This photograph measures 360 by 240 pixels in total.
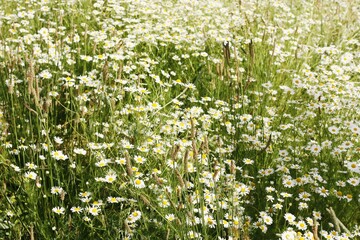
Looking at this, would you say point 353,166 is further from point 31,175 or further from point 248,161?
point 31,175

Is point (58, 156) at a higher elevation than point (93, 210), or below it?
higher

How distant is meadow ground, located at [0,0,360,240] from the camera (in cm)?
226

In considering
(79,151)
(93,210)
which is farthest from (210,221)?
(79,151)

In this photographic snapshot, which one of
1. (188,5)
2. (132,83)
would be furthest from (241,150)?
(188,5)

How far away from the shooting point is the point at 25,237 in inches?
93.1

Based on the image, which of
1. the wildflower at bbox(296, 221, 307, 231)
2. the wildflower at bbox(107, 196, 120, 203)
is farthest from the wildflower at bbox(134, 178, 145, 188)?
the wildflower at bbox(296, 221, 307, 231)

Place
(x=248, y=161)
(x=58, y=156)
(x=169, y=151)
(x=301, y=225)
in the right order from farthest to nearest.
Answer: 1. (x=248, y=161)
2. (x=169, y=151)
3. (x=58, y=156)
4. (x=301, y=225)

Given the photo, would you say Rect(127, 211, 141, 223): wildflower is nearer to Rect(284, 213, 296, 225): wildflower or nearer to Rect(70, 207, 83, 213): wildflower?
Rect(70, 207, 83, 213): wildflower

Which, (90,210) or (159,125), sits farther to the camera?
(159,125)

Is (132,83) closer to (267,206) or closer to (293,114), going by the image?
(293,114)

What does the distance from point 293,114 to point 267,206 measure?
1154 millimetres

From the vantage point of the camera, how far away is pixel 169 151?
256cm

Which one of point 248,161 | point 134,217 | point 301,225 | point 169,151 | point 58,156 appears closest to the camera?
point 134,217

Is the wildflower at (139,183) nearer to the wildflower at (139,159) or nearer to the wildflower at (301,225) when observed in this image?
the wildflower at (139,159)
